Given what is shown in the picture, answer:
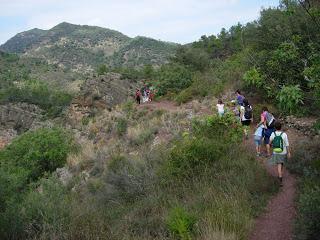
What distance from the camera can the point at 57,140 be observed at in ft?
77.3

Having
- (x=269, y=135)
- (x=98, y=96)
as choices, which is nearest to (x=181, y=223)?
A: (x=269, y=135)

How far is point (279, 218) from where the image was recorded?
349 inches

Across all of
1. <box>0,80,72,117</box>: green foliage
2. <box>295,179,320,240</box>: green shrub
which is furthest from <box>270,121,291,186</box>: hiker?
<box>0,80,72,117</box>: green foliage

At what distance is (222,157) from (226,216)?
3.83 metres

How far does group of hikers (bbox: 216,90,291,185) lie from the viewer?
446 inches

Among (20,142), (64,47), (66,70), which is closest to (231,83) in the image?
(20,142)

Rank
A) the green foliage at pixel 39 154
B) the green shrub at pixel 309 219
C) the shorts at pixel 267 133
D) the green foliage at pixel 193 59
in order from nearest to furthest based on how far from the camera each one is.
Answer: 1. the green shrub at pixel 309 219
2. the shorts at pixel 267 133
3. the green foliage at pixel 39 154
4. the green foliage at pixel 193 59

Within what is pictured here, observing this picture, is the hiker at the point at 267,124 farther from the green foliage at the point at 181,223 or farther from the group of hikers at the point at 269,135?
the green foliage at the point at 181,223

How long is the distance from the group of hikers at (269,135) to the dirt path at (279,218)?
26.0 inches

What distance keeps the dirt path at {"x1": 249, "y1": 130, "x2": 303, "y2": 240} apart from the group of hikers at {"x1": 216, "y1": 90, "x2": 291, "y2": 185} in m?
0.66

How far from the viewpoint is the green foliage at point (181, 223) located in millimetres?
7977

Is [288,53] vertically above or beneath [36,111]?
above

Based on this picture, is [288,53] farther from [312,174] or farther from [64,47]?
[64,47]

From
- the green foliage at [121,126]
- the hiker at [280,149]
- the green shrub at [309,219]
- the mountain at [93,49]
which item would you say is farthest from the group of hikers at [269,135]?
the mountain at [93,49]
